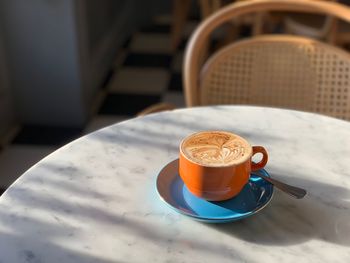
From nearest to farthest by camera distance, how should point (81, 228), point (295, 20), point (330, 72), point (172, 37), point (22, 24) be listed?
point (81, 228) → point (330, 72) → point (22, 24) → point (295, 20) → point (172, 37)

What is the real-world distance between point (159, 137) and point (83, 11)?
4.56 feet

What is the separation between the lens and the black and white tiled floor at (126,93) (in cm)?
216

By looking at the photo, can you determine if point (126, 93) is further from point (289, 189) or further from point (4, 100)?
point (289, 189)

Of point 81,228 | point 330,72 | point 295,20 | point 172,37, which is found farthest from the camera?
point 172,37

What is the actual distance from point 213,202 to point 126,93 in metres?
1.85

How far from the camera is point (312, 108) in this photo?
1384 millimetres

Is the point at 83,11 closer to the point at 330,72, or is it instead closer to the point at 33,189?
the point at 330,72

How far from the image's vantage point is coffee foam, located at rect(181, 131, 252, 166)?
86 centimetres

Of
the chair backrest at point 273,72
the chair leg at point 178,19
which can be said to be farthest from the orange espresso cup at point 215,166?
the chair leg at point 178,19

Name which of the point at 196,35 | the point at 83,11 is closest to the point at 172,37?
the point at 83,11

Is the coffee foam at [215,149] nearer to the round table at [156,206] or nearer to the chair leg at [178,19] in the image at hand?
the round table at [156,206]

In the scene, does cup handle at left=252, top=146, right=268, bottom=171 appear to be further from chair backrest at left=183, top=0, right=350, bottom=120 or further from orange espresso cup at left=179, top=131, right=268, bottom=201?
chair backrest at left=183, top=0, right=350, bottom=120

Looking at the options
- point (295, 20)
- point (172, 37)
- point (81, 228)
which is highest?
point (81, 228)

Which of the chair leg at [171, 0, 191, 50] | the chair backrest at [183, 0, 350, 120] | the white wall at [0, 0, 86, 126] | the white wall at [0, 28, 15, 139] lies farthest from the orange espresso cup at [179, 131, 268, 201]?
the chair leg at [171, 0, 191, 50]
